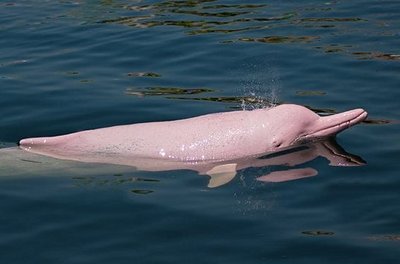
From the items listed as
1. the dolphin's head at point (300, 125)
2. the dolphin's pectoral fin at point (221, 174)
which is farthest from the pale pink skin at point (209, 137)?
the dolphin's pectoral fin at point (221, 174)

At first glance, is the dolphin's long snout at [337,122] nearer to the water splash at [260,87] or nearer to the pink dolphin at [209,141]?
the pink dolphin at [209,141]

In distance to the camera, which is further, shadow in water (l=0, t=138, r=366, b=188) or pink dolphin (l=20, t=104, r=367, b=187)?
pink dolphin (l=20, t=104, r=367, b=187)

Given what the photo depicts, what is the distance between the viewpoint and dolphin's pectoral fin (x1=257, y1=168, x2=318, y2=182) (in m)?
10.3

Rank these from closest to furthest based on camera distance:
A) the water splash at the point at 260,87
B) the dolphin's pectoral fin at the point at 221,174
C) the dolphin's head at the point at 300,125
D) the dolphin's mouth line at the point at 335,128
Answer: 1. the dolphin's pectoral fin at the point at 221,174
2. the dolphin's mouth line at the point at 335,128
3. the dolphin's head at the point at 300,125
4. the water splash at the point at 260,87

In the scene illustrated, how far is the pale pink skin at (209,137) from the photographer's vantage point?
11195mm

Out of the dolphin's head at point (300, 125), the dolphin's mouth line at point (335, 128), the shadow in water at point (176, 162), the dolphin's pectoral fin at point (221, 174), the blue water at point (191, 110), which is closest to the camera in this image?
the blue water at point (191, 110)

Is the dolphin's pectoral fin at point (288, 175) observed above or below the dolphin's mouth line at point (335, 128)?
below

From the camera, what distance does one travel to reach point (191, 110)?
1258 centimetres

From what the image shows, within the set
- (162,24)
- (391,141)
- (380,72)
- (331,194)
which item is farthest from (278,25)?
(331,194)

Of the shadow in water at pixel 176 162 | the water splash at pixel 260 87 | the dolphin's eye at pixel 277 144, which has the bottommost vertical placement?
the shadow in water at pixel 176 162

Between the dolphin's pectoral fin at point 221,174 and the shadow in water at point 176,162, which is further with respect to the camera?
the shadow in water at point 176,162

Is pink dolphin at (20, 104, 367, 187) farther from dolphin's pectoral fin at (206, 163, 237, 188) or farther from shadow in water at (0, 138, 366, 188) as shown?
dolphin's pectoral fin at (206, 163, 237, 188)

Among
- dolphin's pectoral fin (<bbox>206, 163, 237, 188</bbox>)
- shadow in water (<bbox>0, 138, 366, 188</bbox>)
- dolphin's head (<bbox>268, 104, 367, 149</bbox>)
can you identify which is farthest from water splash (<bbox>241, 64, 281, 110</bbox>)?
dolphin's pectoral fin (<bbox>206, 163, 237, 188</bbox>)

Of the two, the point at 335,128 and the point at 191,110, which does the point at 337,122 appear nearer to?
the point at 335,128
